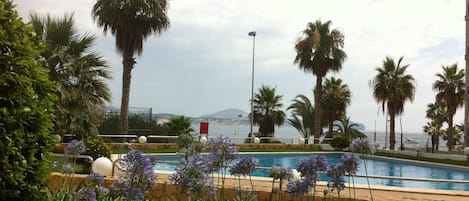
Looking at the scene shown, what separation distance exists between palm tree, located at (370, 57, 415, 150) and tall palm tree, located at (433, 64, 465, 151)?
320 centimetres

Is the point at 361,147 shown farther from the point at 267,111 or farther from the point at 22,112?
the point at 267,111

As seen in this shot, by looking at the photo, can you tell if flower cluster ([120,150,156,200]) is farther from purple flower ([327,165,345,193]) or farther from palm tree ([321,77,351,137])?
palm tree ([321,77,351,137])

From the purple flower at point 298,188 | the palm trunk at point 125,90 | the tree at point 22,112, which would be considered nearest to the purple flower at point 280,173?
the purple flower at point 298,188

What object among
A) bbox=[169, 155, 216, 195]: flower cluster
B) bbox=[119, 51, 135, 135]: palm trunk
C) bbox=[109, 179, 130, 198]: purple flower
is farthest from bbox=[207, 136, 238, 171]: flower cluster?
bbox=[119, 51, 135, 135]: palm trunk

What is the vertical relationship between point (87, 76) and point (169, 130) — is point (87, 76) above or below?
above

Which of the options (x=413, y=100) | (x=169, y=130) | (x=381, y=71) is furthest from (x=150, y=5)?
(x=413, y=100)

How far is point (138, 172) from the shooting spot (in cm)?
317

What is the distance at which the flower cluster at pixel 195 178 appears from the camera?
3174 mm

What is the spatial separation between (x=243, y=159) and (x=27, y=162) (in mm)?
1587

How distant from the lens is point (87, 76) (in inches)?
523

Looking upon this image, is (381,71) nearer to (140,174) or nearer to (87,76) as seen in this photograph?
(87,76)

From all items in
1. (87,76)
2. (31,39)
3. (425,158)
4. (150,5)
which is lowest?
(425,158)

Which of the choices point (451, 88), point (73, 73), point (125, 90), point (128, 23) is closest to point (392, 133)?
point (451, 88)

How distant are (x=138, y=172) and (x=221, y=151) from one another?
2.27ft
